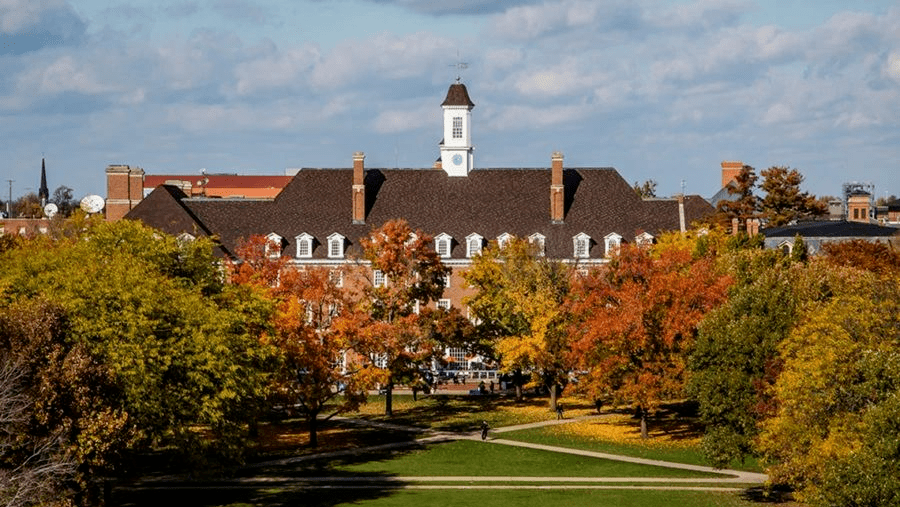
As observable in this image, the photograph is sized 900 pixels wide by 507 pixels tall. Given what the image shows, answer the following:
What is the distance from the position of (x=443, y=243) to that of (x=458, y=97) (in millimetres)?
11957

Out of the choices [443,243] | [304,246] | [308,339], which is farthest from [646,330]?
[304,246]

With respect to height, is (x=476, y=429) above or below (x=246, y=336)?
below

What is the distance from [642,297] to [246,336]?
21.2m

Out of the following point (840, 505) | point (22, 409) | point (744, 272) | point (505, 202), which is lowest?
point (840, 505)

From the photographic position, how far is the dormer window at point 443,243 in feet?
314

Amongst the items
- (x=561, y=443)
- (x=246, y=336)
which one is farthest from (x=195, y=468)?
(x=561, y=443)

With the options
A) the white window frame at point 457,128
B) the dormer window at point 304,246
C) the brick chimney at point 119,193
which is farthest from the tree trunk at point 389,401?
the brick chimney at point 119,193

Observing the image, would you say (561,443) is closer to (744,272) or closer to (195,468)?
(744,272)

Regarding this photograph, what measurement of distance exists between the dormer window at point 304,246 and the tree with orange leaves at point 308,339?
69.0ft

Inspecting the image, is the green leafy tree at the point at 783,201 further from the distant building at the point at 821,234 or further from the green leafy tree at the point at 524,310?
the green leafy tree at the point at 524,310

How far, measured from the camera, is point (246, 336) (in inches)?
2128

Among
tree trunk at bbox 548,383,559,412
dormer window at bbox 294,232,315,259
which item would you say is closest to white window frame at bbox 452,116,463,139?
dormer window at bbox 294,232,315,259

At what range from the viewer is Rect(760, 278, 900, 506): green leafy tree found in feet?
135

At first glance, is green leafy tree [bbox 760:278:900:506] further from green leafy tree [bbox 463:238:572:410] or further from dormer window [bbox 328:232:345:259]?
dormer window [bbox 328:232:345:259]
